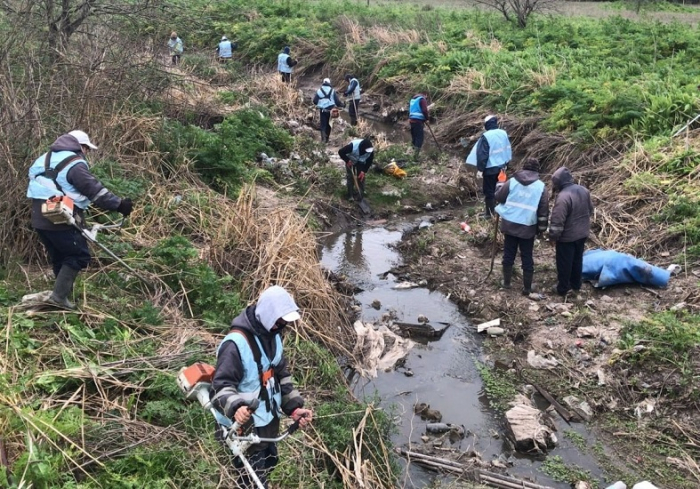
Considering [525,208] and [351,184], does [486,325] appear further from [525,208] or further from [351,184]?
[351,184]

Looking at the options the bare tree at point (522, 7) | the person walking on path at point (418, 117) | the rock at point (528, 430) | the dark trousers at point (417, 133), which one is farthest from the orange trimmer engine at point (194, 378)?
the bare tree at point (522, 7)

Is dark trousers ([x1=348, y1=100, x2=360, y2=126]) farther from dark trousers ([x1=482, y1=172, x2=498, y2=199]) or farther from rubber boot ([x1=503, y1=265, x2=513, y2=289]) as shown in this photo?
rubber boot ([x1=503, y1=265, x2=513, y2=289])

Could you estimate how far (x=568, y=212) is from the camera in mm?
8039

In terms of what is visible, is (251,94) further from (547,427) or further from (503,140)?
(547,427)

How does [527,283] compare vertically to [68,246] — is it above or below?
below

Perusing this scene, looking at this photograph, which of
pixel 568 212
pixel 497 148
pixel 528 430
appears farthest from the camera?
pixel 497 148

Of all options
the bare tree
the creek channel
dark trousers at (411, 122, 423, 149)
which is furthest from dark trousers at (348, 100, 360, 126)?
the bare tree

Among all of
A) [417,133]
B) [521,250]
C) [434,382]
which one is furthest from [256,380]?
[417,133]

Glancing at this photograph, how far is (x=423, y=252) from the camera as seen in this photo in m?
10.3

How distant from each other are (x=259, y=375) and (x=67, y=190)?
2855 mm

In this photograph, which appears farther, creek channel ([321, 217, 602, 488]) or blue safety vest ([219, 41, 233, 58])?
blue safety vest ([219, 41, 233, 58])

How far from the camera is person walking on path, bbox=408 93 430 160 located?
46.3 feet

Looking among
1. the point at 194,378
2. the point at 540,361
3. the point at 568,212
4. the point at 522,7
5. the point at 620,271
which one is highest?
the point at 522,7

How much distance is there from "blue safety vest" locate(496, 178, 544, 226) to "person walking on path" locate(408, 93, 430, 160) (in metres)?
5.59
